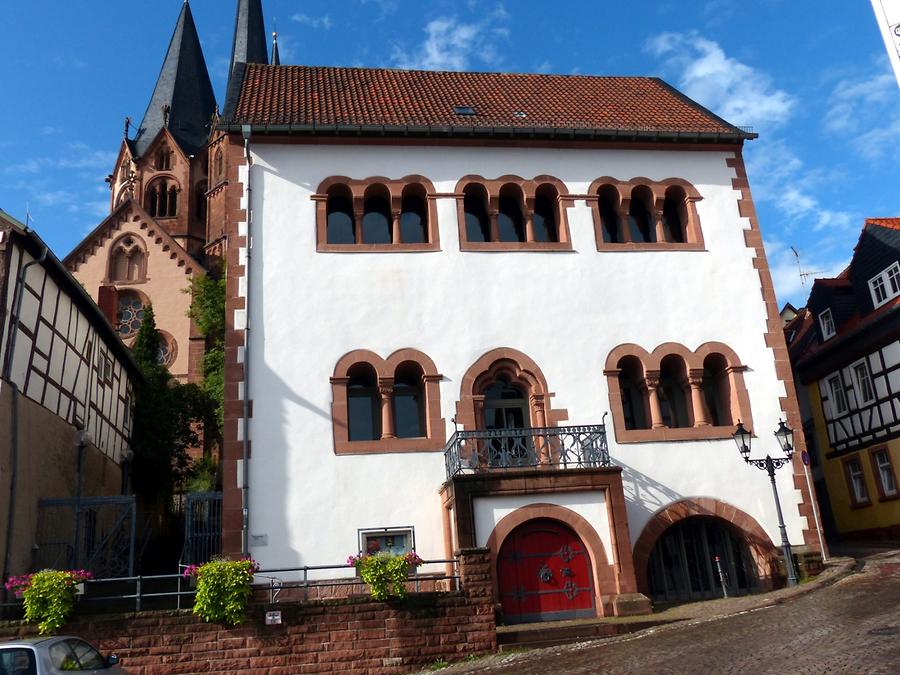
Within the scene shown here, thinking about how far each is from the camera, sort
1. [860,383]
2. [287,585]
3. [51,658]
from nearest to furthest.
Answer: [51,658] → [287,585] → [860,383]

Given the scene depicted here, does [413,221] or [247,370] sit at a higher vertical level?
[413,221]

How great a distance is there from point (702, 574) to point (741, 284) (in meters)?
6.40

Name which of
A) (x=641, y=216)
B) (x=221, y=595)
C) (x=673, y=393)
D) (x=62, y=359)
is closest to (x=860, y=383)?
(x=673, y=393)

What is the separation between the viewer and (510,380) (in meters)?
18.2

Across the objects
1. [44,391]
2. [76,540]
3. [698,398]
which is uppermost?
[44,391]

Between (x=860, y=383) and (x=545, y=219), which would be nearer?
(x=545, y=219)

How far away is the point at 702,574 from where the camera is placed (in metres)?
17.5

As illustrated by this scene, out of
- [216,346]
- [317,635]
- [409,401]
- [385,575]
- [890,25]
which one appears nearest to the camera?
[890,25]

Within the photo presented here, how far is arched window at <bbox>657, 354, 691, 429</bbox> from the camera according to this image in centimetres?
1881

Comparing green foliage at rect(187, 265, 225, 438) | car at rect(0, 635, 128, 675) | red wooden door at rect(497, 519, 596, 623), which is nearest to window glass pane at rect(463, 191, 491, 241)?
red wooden door at rect(497, 519, 596, 623)

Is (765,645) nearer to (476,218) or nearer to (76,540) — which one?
(476,218)

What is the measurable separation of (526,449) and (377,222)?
252 inches

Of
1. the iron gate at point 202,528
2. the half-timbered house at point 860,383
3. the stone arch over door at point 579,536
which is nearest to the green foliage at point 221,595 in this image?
the iron gate at point 202,528

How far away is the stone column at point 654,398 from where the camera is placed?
710 inches
